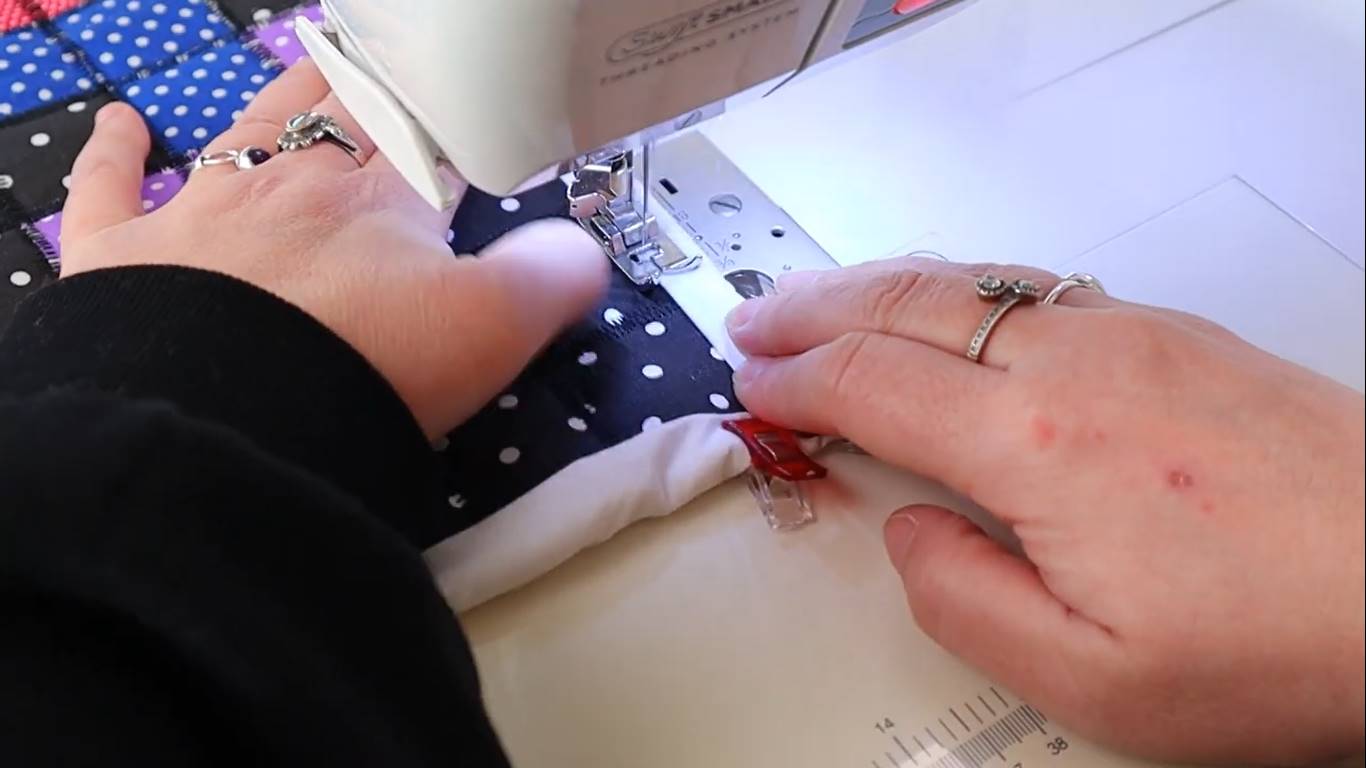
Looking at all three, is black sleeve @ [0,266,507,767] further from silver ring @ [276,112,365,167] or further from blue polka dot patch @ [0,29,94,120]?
blue polka dot patch @ [0,29,94,120]

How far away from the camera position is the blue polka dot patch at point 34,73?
0.83 metres

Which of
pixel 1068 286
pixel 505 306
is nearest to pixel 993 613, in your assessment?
pixel 1068 286

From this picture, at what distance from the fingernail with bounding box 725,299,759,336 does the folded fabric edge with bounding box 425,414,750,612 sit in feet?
0.19

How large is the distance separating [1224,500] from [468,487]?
38 cm

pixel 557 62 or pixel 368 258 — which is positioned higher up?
pixel 557 62

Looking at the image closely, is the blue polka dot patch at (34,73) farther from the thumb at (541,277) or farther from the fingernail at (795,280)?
the fingernail at (795,280)

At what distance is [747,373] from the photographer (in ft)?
2.21

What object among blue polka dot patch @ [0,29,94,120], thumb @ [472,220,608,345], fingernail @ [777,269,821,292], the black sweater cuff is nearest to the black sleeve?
the black sweater cuff

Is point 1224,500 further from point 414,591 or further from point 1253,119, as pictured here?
point 1253,119

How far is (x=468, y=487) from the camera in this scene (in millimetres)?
639

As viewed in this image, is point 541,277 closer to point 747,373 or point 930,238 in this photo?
point 747,373

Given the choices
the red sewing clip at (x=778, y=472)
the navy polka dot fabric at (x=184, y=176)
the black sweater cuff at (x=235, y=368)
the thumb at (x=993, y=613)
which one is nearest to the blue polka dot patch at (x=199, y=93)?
the navy polka dot fabric at (x=184, y=176)

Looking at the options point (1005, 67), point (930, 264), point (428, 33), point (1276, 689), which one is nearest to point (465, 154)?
point (428, 33)

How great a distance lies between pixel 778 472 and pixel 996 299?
150mm
